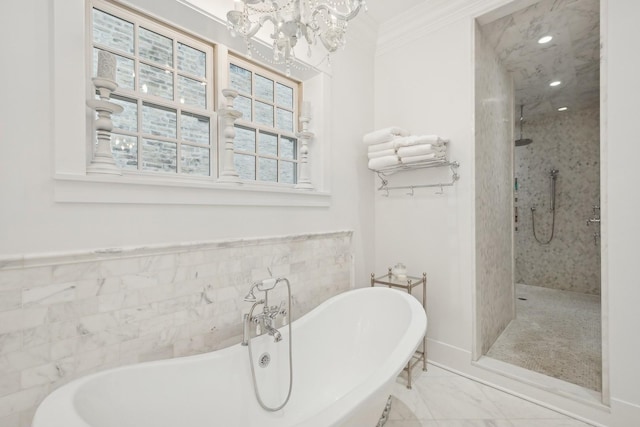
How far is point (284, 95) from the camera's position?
2193 mm

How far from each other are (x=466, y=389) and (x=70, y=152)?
101 inches

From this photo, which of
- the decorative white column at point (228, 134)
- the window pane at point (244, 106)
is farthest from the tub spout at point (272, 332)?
the window pane at point (244, 106)

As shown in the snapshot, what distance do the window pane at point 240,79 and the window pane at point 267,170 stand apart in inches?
18.7

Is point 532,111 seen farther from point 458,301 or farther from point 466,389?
point 466,389

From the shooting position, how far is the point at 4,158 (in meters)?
0.98

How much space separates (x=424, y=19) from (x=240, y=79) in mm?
1553

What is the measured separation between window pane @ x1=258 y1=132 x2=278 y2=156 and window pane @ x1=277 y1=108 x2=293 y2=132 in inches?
4.4

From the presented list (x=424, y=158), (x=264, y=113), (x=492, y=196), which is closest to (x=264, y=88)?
(x=264, y=113)

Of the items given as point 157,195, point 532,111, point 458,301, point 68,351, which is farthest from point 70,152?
point 532,111

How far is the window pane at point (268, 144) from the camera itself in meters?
2.02

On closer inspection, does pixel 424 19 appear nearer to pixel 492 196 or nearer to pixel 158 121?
pixel 492 196

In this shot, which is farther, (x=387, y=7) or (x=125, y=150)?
(x=387, y=7)

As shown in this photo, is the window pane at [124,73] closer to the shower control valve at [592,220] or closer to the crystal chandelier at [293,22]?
the crystal chandelier at [293,22]

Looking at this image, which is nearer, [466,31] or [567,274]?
[466,31]
